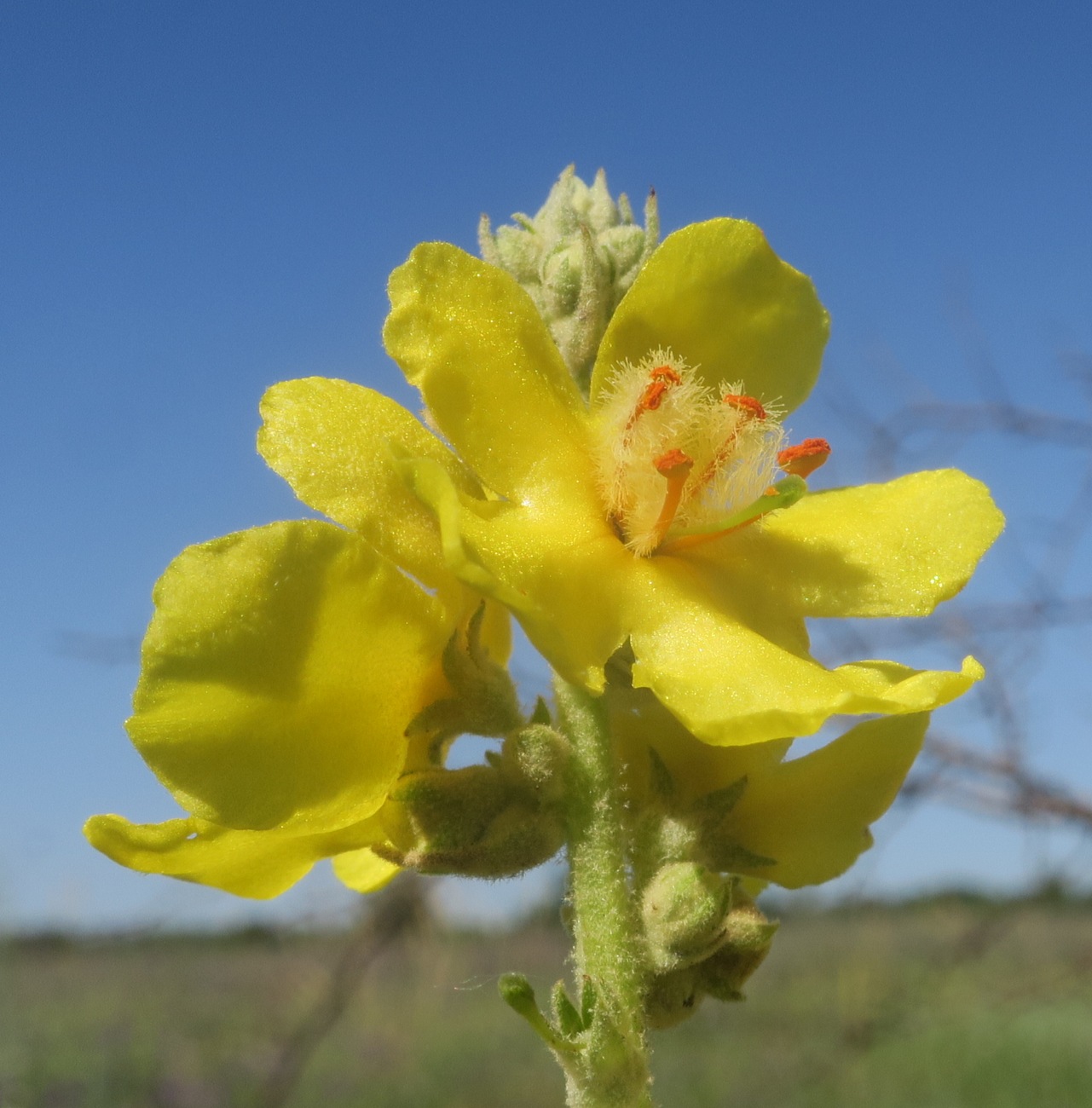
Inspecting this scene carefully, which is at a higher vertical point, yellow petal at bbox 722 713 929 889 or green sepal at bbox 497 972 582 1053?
yellow petal at bbox 722 713 929 889

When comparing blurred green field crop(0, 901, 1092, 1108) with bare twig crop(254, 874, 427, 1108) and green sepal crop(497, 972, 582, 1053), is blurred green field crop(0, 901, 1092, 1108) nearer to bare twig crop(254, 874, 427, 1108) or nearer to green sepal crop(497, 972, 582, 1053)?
bare twig crop(254, 874, 427, 1108)

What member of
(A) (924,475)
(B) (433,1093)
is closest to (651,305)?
(A) (924,475)

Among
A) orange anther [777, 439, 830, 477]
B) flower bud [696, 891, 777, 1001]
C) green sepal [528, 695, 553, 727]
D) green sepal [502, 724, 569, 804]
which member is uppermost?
orange anther [777, 439, 830, 477]

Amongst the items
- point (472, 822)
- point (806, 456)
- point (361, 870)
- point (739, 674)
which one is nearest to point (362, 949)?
point (361, 870)

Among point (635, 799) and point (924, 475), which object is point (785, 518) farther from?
point (635, 799)

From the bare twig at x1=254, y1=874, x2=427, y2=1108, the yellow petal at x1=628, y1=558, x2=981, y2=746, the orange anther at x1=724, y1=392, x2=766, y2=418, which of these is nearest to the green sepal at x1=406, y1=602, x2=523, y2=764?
the yellow petal at x1=628, y1=558, x2=981, y2=746

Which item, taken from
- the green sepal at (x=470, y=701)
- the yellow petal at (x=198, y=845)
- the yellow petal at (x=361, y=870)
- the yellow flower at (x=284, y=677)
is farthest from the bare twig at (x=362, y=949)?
the yellow flower at (x=284, y=677)
